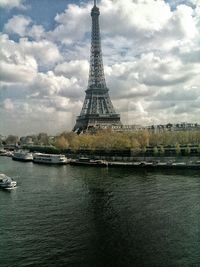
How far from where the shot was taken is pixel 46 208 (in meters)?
15.3

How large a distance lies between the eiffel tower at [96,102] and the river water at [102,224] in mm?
40798

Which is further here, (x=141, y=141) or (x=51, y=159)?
(x=141, y=141)

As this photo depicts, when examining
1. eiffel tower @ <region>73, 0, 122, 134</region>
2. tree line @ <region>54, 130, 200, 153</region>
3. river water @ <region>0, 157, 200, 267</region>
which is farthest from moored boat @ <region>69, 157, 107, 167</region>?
eiffel tower @ <region>73, 0, 122, 134</region>

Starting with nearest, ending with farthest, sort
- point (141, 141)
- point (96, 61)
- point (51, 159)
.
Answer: point (51, 159), point (141, 141), point (96, 61)

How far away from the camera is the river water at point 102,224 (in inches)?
392

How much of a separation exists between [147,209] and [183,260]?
5.13m

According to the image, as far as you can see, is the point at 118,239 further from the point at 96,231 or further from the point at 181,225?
the point at 181,225

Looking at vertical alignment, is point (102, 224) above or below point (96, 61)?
below

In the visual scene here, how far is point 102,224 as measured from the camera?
13.0 meters

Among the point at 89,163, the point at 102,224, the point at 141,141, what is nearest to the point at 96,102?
the point at 141,141

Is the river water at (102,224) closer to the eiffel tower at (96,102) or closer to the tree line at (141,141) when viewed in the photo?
the tree line at (141,141)

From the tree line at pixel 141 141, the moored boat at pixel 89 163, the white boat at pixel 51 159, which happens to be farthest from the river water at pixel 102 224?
the tree line at pixel 141 141

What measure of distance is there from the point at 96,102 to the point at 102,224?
168 feet

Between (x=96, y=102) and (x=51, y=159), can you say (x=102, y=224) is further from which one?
(x=96, y=102)
